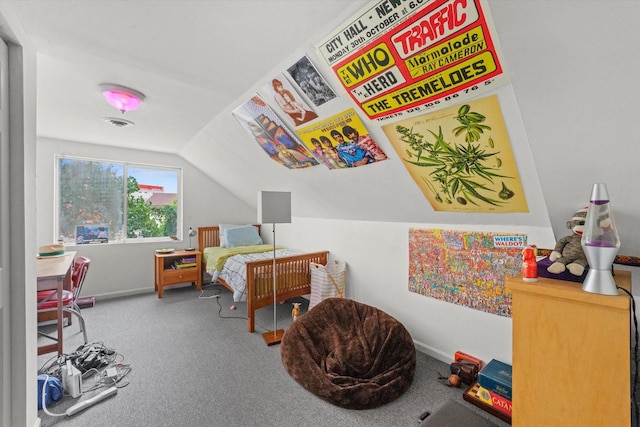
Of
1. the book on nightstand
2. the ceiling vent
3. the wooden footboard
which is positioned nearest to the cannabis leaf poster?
the book on nightstand

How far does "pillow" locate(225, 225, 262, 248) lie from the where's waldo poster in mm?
2900

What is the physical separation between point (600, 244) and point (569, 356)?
0.40m

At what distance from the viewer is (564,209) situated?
57.7 inches

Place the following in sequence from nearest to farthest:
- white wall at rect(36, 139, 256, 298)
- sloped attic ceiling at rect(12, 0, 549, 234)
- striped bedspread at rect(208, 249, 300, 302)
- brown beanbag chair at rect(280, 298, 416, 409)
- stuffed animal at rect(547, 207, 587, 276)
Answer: stuffed animal at rect(547, 207, 587, 276) < sloped attic ceiling at rect(12, 0, 549, 234) < brown beanbag chair at rect(280, 298, 416, 409) < striped bedspread at rect(208, 249, 300, 302) < white wall at rect(36, 139, 256, 298)

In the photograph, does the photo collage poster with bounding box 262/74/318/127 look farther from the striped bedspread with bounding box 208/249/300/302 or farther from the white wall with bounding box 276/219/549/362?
the striped bedspread with bounding box 208/249/300/302

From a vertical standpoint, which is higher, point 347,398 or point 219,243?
point 219,243

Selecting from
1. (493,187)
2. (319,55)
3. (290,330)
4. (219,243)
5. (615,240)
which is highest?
(319,55)

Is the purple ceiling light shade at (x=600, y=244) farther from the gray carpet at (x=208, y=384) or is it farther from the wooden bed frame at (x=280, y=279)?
A: the wooden bed frame at (x=280, y=279)

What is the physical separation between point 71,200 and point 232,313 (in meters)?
2.72

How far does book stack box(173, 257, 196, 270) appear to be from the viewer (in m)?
3.99

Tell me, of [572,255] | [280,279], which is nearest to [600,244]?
[572,255]

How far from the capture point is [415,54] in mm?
1233

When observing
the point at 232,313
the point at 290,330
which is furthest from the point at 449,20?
the point at 232,313

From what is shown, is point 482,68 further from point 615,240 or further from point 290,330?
point 290,330
